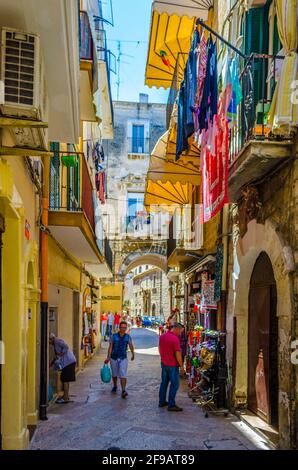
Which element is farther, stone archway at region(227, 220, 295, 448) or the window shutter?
the window shutter

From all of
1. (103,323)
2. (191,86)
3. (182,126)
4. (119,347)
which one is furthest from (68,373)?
(103,323)

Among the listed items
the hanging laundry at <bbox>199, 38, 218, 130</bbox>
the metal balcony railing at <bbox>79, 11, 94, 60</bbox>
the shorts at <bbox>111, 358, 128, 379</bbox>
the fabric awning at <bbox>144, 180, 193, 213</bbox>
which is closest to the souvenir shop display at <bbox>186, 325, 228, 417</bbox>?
the shorts at <bbox>111, 358, 128, 379</bbox>

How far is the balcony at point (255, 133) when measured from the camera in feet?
20.5

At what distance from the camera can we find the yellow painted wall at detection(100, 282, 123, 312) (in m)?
29.6

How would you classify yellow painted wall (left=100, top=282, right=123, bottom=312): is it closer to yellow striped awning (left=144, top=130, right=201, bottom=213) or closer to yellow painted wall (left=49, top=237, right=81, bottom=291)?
yellow painted wall (left=49, top=237, right=81, bottom=291)

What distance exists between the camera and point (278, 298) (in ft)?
21.3

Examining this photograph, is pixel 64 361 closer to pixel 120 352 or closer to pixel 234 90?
pixel 120 352

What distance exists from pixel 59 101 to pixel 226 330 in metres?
5.61

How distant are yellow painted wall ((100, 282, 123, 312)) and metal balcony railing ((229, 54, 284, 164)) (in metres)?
22.4

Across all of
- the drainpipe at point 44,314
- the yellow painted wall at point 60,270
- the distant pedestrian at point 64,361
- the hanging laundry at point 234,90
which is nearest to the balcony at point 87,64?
the drainpipe at point 44,314

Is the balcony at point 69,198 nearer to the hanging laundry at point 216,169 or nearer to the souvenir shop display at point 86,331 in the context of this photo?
the hanging laundry at point 216,169

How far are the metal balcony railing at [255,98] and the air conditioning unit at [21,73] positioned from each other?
122 inches

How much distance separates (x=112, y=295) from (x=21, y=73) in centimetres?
2609

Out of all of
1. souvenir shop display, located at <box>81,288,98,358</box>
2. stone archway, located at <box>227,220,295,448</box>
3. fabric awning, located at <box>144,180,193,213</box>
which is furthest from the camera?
souvenir shop display, located at <box>81,288,98,358</box>
